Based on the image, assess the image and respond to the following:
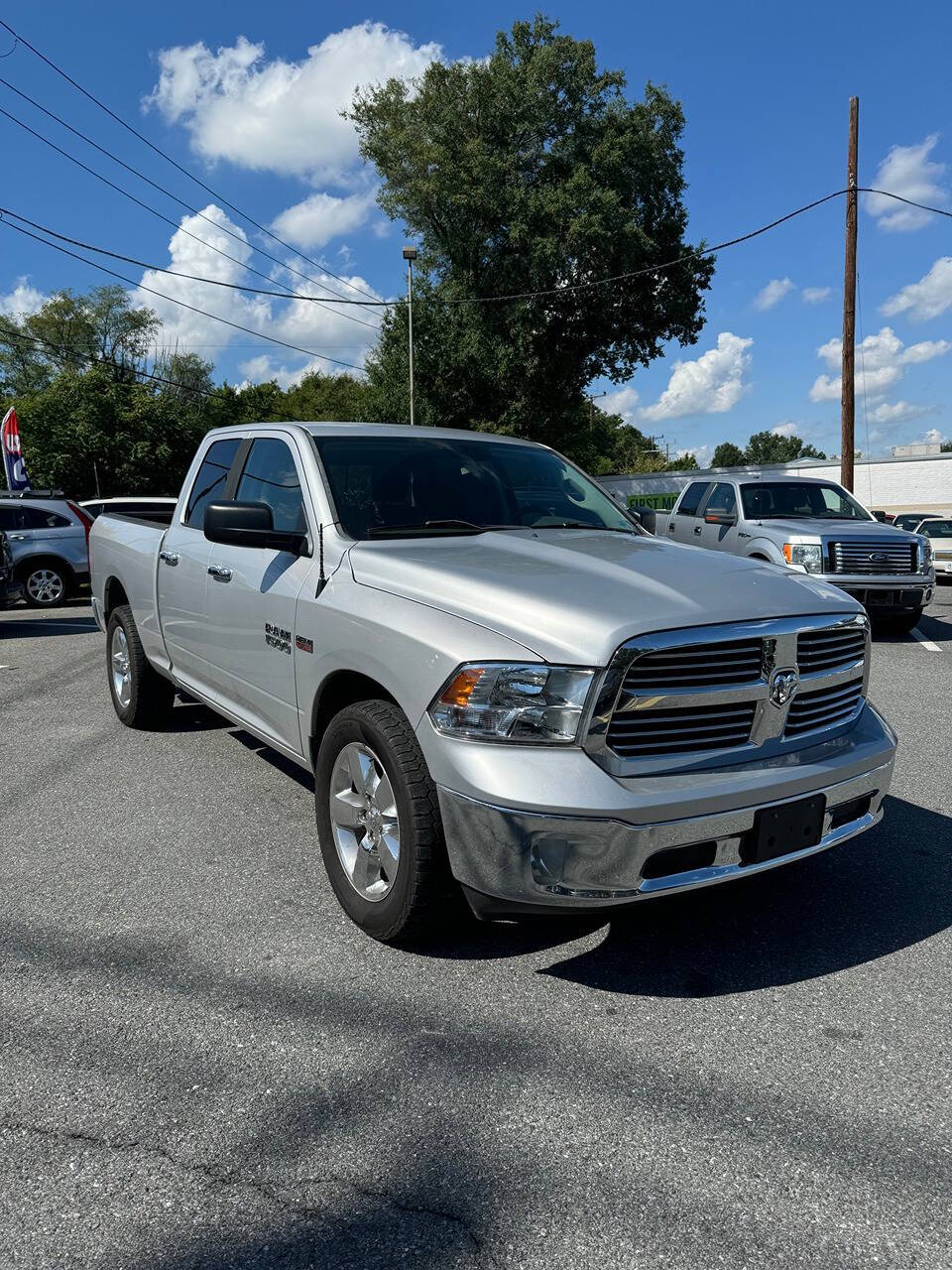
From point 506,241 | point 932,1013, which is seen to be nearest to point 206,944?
point 932,1013

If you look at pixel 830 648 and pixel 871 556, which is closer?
pixel 830 648

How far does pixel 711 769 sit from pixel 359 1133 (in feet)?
4.61

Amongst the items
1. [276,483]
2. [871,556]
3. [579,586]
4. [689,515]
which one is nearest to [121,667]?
[276,483]

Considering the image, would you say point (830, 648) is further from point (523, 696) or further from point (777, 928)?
point (523, 696)

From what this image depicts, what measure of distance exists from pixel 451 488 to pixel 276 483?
811mm

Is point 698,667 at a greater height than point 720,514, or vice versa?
point 720,514

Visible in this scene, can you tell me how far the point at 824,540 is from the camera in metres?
10.4

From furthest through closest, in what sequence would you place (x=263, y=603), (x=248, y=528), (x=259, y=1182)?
(x=263, y=603), (x=248, y=528), (x=259, y=1182)

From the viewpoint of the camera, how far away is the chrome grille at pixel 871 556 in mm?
10406

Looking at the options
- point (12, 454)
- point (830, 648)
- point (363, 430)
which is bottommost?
point (830, 648)

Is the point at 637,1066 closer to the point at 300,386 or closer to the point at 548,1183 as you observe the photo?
the point at 548,1183

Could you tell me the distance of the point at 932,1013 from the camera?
2973 millimetres

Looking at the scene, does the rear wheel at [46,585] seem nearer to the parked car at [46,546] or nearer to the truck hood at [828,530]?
the parked car at [46,546]

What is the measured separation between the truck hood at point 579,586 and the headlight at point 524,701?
65 millimetres
